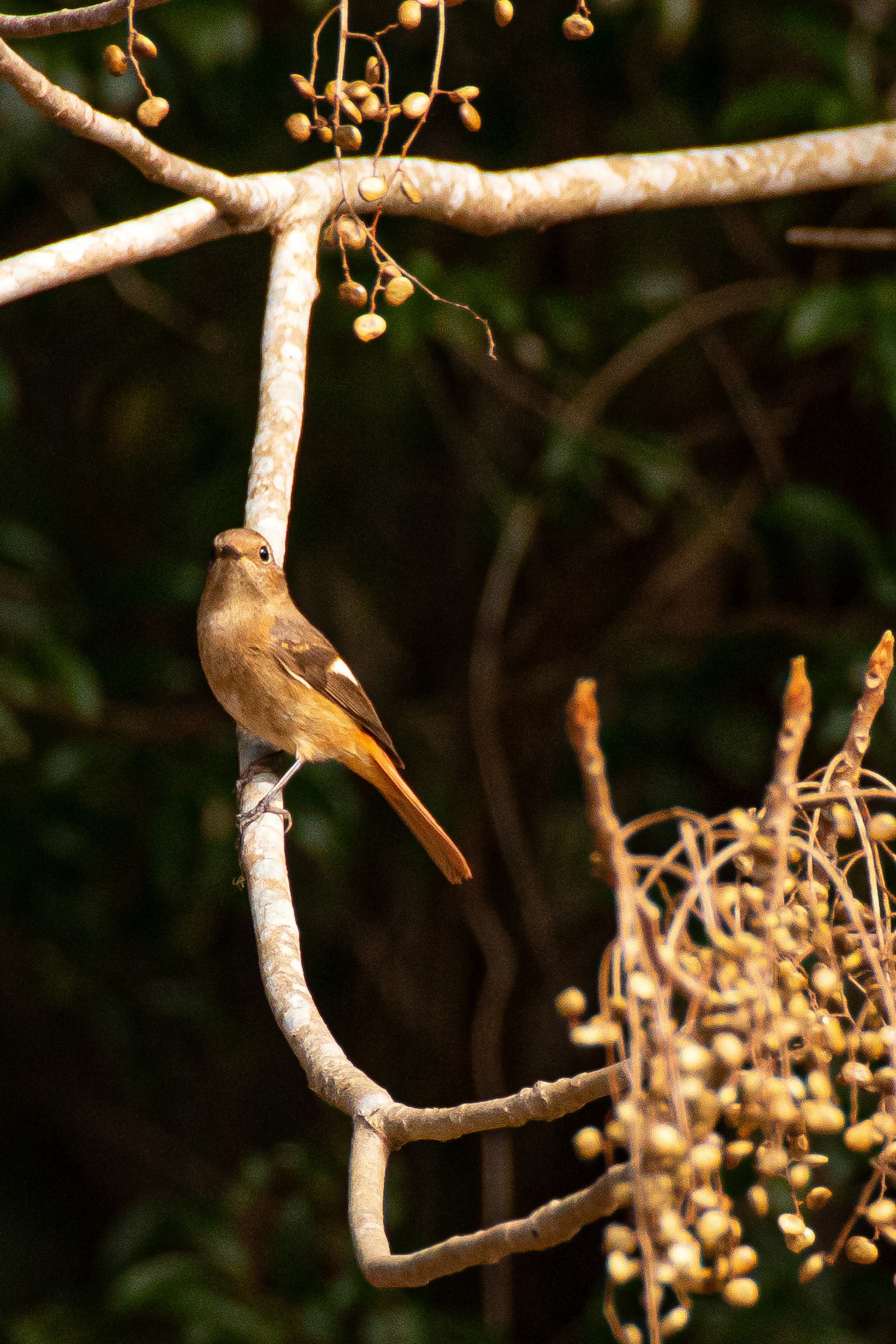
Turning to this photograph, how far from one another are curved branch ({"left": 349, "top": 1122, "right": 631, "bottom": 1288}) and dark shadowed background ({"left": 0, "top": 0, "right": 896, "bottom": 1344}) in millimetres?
2243

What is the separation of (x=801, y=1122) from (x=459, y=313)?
3170 millimetres

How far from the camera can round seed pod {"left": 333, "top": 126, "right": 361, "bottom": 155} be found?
2.11 metres

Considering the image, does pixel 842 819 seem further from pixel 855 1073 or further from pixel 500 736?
pixel 500 736

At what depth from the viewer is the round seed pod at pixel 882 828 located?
1.29 metres

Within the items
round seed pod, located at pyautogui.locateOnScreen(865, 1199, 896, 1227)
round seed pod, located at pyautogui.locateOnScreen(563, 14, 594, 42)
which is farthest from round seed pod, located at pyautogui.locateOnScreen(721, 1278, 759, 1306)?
round seed pod, located at pyautogui.locateOnScreen(563, 14, 594, 42)

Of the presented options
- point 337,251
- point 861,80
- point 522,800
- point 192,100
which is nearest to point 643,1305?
point 522,800

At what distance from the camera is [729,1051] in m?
1.02

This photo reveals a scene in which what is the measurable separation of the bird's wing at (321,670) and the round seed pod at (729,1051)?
226 centimetres

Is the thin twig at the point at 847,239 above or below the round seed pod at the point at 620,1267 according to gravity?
above

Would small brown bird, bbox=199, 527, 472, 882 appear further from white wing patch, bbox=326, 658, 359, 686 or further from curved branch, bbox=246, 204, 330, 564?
curved branch, bbox=246, 204, 330, 564

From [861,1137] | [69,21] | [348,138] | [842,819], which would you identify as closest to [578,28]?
[348,138]

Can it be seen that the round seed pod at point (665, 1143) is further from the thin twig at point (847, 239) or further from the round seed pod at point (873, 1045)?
the thin twig at point (847, 239)

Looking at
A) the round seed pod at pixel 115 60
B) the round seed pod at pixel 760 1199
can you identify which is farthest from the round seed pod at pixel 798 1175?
the round seed pod at pixel 115 60

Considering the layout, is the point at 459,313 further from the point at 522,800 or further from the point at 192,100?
the point at 522,800
